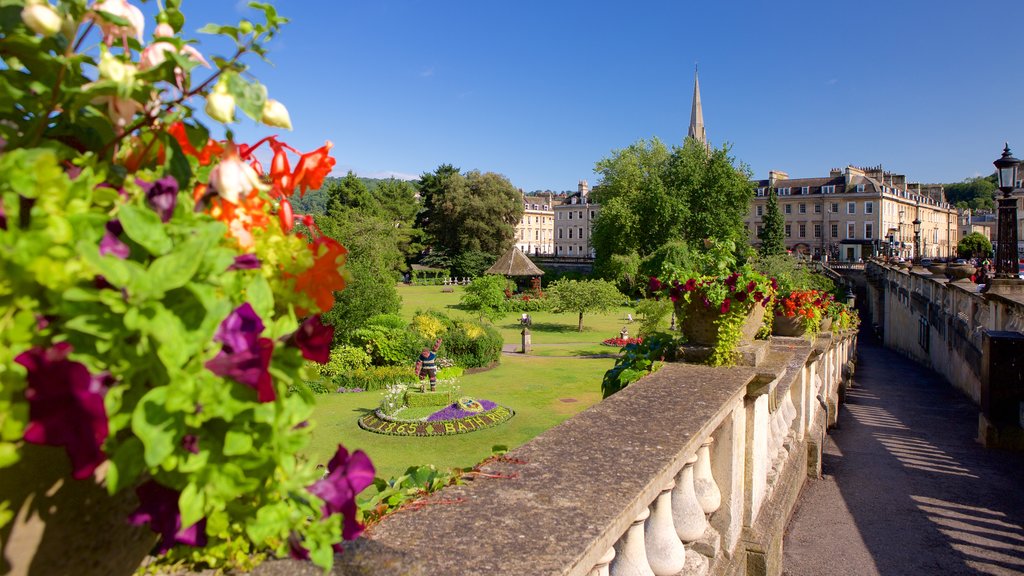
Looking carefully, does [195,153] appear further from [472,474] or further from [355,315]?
[355,315]

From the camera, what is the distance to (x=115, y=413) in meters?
1.04

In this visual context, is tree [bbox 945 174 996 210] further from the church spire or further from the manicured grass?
the manicured grass

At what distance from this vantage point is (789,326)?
7.32m

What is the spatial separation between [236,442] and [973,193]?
17934 centimetres

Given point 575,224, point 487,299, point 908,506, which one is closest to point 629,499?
point 908,506

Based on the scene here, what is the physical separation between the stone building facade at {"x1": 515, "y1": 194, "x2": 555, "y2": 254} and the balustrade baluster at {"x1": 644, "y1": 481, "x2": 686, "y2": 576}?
113m

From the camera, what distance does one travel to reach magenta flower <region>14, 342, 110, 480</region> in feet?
3.18

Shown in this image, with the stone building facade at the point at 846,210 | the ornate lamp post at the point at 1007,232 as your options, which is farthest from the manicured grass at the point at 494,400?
the stone building facade at the point at 846,210

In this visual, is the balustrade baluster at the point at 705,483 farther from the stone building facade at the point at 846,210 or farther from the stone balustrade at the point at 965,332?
the stone building facade at the point at 846,210

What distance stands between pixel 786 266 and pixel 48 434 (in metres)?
33.1

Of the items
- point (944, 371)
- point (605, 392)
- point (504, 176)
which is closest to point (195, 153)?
point (605, 392)

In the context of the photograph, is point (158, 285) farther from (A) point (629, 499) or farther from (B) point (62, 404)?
(A) point (629, 499)

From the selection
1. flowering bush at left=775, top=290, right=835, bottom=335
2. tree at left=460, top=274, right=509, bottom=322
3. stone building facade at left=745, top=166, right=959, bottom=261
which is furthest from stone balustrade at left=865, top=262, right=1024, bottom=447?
stone building facade at left=745, top=166, right=959, bottom=261

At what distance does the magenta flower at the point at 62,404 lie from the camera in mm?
971
